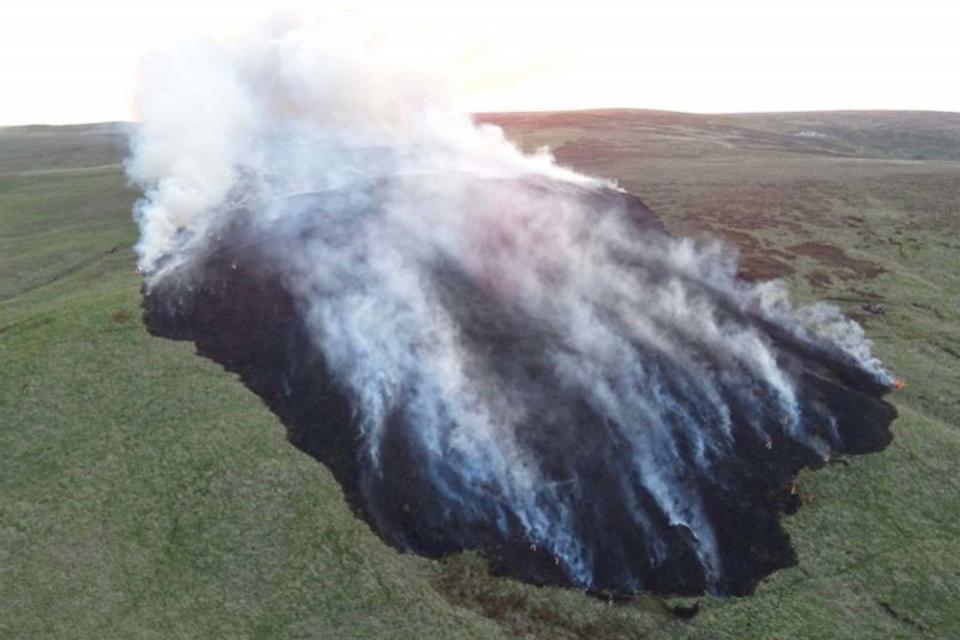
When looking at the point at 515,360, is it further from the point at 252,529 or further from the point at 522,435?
the point at 252,529

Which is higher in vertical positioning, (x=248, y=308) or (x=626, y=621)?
(x=248, y=308)

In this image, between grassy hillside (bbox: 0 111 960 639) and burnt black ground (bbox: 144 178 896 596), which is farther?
burnt black ground (bbox: 144 178 896 596)

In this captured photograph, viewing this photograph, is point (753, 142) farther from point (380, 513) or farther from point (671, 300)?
point (380, 513)

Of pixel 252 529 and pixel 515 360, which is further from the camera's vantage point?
pixel 515 360

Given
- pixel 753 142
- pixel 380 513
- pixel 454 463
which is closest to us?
pixel 380 513

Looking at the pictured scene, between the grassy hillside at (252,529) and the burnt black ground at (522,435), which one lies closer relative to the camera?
the grassy hillside at (252,529)

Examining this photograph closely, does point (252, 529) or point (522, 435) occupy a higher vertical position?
point (522, 435)

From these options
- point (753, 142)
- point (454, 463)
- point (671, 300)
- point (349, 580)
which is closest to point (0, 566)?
point (349, 580)

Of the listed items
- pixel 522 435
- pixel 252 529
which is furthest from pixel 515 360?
pixel 252 529
